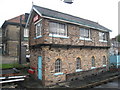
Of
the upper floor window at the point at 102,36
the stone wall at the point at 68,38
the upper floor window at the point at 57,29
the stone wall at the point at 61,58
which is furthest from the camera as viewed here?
the upper floor window at the point at 102,36

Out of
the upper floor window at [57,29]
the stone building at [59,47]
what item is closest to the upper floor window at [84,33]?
the stone building at [59,47]

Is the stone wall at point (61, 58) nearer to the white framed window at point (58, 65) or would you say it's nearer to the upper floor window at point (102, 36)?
the white framed window at point (58, 65)

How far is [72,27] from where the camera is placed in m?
10.5

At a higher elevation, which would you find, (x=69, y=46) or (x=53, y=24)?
(x=53, y=24)

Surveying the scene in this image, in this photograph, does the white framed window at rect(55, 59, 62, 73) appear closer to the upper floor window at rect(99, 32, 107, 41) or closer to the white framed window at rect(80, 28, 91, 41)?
the white framed window at rect(80, 28, 91, 41)

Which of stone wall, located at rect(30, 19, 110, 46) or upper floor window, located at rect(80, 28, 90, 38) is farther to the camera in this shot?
upper floor window, located at rect(80, 28, 90, 38)

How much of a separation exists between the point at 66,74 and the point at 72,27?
501 centimetres

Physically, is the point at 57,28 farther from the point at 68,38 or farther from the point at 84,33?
the point at 84,33

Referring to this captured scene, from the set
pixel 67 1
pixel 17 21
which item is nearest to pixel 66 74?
pixel 67 1

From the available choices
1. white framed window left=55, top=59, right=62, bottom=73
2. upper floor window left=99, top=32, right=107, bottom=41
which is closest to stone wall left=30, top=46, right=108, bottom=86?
white framed window left=55, top=59, right=62, bottom=73

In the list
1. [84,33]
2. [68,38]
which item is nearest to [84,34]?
[84,33]

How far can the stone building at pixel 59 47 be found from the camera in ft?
28.0

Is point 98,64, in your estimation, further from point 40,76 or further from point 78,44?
point 40,76

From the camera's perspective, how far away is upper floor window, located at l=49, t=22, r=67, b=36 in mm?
9258
